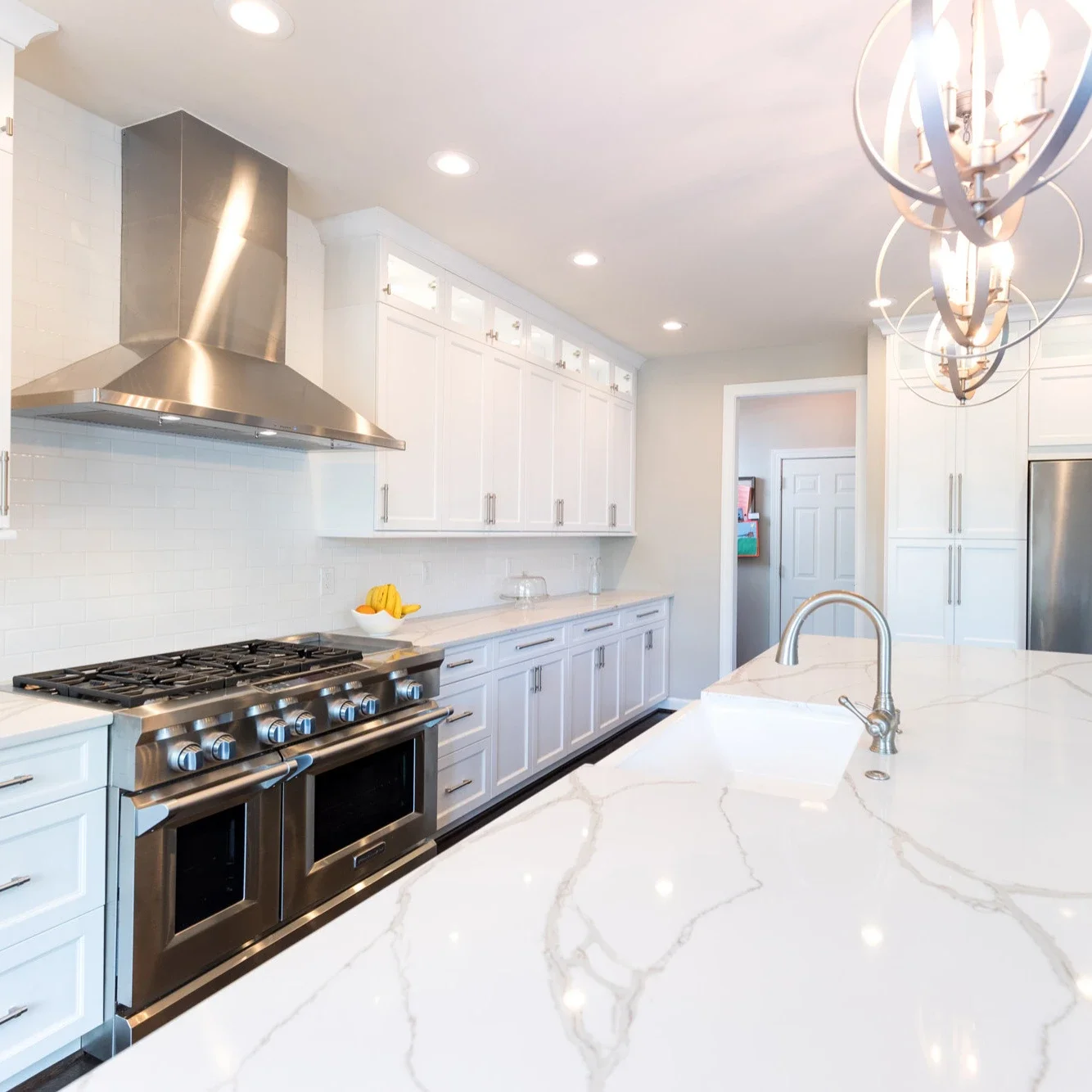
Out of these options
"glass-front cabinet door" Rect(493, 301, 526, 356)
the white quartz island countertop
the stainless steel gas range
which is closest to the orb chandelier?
the white quartz island countertop

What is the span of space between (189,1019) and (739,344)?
509 cm

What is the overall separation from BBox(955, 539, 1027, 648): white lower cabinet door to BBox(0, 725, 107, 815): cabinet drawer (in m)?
4.15

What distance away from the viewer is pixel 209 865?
210cm

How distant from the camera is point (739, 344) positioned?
5207 millimetres

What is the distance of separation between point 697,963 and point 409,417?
111 inches

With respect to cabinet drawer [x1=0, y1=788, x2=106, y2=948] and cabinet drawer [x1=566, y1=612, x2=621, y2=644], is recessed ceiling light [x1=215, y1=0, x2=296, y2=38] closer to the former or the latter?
cabinet drawer [x1=0, y1=788, x2=106, y2=948]

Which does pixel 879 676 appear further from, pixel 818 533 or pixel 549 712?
pixel 818 533

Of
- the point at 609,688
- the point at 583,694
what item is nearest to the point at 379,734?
the point at 583,694

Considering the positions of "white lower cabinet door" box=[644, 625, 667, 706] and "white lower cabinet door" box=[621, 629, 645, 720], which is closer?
"white lower cabinet door" box=[621, 629, 645, 720]

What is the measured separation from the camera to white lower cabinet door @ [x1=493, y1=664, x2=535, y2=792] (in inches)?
141

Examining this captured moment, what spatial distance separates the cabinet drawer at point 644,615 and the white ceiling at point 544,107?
2187 mm

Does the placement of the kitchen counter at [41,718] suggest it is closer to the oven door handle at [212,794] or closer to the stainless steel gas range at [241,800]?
the stainless steel gas range at [241,800]

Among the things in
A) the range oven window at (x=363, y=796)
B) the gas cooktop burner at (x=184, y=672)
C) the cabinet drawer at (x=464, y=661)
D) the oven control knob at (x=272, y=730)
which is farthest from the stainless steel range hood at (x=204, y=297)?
the range oven window at (x=363, y=796)

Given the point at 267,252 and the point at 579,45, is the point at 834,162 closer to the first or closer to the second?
the point at 579,45
